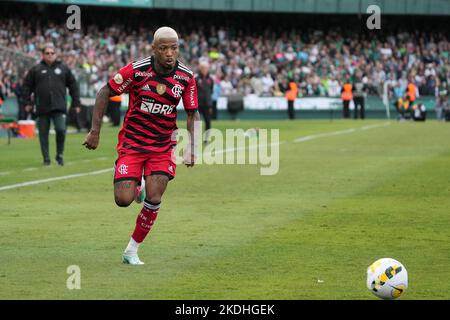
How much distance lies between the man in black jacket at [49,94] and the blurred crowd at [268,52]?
26365 millimetres

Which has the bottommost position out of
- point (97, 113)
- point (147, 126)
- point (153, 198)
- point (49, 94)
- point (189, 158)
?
point (153, 198)

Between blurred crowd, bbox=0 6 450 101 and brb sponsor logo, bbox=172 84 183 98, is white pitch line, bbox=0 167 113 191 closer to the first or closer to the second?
brb sponsor logo, bbox=172 84 183 98

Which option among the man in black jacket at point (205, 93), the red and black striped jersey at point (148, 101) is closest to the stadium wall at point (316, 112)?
the man in black jacket at point (205, 93)

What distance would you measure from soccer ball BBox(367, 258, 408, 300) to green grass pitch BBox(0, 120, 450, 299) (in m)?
0.14

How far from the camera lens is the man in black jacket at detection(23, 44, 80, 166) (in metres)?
22.0

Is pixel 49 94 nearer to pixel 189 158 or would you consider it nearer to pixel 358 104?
pixel 189 158

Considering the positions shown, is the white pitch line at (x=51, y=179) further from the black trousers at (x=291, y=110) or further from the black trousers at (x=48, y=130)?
the black trousers at (x=291, y=110)

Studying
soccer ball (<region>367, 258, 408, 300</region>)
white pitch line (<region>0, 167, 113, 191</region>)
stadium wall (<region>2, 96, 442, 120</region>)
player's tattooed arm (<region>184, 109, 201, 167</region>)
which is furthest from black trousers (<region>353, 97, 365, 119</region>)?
soccer ball (<region>367, 258, 408, 300</region>)

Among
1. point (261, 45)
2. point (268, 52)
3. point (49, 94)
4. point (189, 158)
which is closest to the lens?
point (189, 158)

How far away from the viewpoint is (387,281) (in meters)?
8.67

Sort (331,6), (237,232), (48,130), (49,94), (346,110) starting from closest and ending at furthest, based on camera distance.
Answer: (237,232) → (49,94) → (48,130) → (346,110) → (331,6)

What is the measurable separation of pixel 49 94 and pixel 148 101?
1158 cm

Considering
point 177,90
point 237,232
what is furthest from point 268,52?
point 177,90
